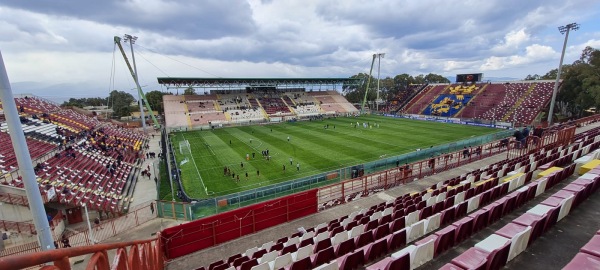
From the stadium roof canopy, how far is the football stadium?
1286cm

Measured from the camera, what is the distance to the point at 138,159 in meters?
33.6

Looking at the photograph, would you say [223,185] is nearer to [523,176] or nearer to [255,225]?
[255,225]

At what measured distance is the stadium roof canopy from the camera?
6569 centimetres

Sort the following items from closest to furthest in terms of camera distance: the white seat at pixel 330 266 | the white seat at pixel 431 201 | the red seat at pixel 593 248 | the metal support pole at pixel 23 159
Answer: the red seat at pixel 593 248, the white seat at pixel 330 266, the metal support pole at pixel 23 159, the white seat at pixel 431 201

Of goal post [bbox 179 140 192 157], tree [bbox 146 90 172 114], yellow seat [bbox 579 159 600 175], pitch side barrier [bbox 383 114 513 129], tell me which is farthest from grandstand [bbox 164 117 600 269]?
tree [bbox 146 90 172 114]

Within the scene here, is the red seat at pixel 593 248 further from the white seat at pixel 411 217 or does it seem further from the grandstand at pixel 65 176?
the grandstand at pixel 65 176

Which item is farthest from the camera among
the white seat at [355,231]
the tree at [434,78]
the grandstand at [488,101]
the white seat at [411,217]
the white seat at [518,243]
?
the tree at [434,78]

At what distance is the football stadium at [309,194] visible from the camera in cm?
671

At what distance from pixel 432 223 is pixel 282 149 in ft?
97.4

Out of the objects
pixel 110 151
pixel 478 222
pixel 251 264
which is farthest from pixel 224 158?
pixel 478 222

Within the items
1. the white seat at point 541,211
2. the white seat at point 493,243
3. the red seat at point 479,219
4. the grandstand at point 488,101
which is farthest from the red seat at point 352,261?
A: the grandstand at point 488,101

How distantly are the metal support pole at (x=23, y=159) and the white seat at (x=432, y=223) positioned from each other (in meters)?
10.5

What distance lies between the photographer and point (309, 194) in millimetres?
12852

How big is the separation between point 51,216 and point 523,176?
2503 cm
